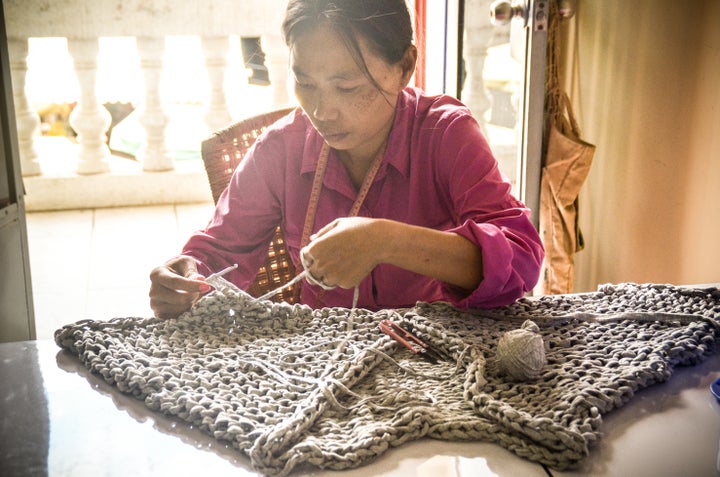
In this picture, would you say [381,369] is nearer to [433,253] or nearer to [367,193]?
[433,253]

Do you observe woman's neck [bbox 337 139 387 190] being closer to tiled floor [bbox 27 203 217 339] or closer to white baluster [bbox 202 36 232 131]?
tiled floor [bbox 27 203 217 339]

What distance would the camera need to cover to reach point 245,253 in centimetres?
144

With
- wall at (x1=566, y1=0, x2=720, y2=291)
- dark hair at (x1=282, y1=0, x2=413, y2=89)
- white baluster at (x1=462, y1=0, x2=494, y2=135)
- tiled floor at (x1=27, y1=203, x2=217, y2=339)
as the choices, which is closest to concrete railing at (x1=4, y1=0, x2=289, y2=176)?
tiled floor at (x1=27, y1=203, x2=217, y2=339)

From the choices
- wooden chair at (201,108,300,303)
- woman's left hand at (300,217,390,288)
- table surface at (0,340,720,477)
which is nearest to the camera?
table surface at (0,340,720,477)

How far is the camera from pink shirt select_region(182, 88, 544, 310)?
1.28 m

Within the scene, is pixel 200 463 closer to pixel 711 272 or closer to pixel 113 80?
pixel 711 272

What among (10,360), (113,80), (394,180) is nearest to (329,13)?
(394,180)

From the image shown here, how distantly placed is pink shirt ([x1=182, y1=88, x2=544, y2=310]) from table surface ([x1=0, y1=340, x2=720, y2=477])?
42 centimetres

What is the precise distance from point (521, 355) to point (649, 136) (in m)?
1.24

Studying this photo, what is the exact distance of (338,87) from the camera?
1.20 metres

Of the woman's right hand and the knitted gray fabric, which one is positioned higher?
the woman's right hand

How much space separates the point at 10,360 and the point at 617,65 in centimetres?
172

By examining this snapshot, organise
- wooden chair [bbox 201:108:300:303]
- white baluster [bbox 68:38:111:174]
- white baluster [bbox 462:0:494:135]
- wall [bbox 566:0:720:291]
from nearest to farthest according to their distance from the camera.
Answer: wooden chair [bbox 201:108:300:303] → wall [bbox 566:0:720:291] → white baluster [bbox 462:0:494:135] → white baluster [bbox 68:38:111:174]

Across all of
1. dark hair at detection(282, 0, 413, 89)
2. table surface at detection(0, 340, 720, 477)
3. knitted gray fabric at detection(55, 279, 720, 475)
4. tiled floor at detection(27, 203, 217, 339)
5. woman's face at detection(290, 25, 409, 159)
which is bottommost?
tiled floor at detection(27, 203, 217, 339)
